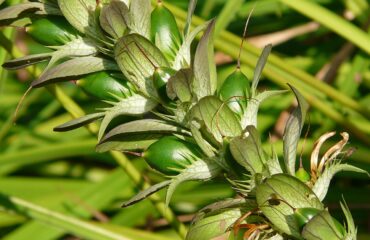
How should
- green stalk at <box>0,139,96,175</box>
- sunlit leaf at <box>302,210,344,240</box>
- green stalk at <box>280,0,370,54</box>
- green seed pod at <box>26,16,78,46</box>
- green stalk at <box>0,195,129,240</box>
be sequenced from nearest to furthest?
1. sunlit leaf at <box>302,210,344,240</box>
2. green seed pod at <box>26,16,78,46</box>
3. green stalk at <box>0,195,129,240</box>
4. green stalk at <box>280,0,370,54</box>
5. green stalk at <box>0,139,96,175</box>

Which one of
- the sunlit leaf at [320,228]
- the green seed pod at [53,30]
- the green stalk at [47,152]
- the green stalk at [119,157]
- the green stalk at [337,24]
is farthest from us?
the green stalk at [47,152]

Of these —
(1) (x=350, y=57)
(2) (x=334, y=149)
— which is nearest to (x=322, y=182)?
(2) (x=334, y=149)

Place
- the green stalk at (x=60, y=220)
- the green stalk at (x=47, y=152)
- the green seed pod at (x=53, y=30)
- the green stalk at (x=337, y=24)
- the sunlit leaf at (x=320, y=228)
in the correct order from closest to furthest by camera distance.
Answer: the sunlit leaf at (x=320, y=228) → the green seed pod at (x=53, y=30) → the green stalk at (x=60, y=220) → the green stalk at (x=337, y=24) → the green stalk at (x=47, y=152)

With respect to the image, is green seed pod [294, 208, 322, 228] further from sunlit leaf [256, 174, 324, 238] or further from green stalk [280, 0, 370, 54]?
green stalk [280, 0, 370, 54]

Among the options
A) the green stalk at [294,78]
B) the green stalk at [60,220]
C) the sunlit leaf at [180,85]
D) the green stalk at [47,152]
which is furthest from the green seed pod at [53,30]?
the green stalk at [47,152]

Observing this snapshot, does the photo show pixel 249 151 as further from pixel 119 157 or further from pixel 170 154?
pixel 119 157

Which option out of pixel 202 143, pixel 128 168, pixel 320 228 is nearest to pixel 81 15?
pixel 202 143

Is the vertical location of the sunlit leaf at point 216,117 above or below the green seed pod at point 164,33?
below

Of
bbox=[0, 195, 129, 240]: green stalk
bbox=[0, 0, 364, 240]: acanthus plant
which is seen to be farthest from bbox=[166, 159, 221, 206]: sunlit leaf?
bbox=[0, 195, 129, 240]: green stalk

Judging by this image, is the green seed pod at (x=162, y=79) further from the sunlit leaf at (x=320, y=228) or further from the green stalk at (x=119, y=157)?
the green stalk at (x=119, y=157)
